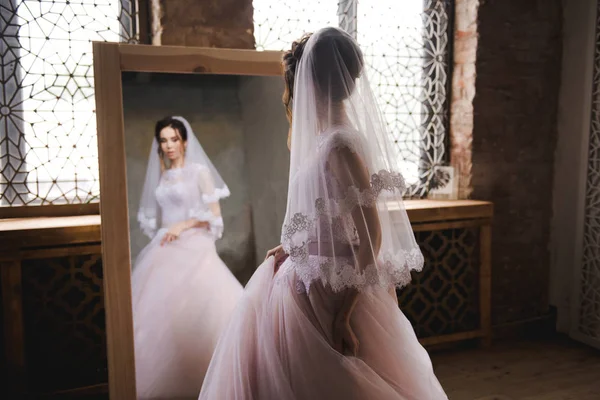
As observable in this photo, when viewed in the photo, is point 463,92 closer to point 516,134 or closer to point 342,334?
point 516,134

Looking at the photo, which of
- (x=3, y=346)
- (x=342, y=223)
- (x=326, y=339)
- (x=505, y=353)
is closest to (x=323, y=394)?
(x=326, y=339)

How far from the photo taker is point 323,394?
174 cm

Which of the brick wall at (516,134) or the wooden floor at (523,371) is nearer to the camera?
the wooden floor at (523,371)

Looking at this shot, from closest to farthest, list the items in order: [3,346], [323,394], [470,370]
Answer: [323,394], [3,346], [470,370]

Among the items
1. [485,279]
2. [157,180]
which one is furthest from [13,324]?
[485,279]

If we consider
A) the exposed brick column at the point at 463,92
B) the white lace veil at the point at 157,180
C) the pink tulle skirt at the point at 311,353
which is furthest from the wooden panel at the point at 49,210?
the exposed brick column at the point at 463,92

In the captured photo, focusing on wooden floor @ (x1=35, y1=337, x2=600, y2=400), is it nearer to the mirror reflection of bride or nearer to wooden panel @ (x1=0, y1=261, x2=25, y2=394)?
wooden panel @ (x1=0, y1=261, x2=25, y2=394)

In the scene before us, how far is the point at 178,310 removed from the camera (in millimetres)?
2523

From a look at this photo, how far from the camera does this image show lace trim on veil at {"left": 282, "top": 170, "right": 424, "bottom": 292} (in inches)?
68.9

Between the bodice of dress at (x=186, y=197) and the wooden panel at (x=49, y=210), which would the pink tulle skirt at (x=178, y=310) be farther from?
the wooden panel at (x=49, y=210)

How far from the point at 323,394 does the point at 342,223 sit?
0.55 m

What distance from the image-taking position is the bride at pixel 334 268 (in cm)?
175

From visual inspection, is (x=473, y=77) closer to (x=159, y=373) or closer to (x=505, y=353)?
(x=505, y=353)

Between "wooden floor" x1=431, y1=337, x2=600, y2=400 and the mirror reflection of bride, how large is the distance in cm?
140
